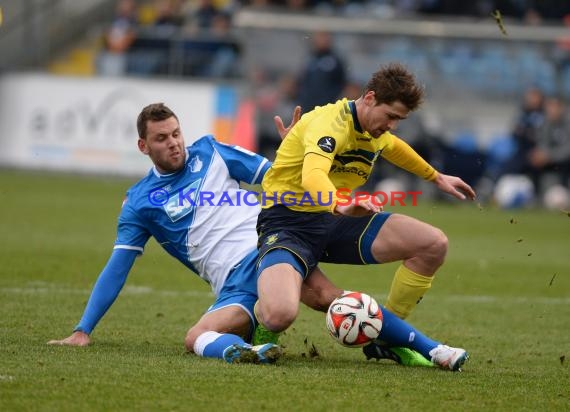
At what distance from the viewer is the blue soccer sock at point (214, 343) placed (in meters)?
6.55

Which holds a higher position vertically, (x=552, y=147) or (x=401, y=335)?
(x=552, y=147)

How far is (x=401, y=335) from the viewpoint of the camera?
6.59 metres

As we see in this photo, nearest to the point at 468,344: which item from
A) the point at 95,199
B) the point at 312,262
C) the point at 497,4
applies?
the point at 312,262

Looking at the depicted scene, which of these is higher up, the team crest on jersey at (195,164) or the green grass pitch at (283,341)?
the team crest on jersey at (195,164)

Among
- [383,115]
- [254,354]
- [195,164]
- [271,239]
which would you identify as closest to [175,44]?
[195,164]

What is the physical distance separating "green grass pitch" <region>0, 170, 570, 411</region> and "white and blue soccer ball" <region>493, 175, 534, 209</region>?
5774mm

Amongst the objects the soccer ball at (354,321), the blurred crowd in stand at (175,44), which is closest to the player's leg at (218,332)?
the soccer ball at (354,321)

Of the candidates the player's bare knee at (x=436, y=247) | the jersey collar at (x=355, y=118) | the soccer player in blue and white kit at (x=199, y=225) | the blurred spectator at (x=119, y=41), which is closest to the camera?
the jersey collar at (x=355, y=118)

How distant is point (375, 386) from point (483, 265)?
7.53 metres

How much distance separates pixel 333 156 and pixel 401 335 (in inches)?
46.7

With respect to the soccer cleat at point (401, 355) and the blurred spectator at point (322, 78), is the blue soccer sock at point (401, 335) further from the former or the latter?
the blurred spectator at point (322, 78)

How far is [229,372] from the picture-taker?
5957mm

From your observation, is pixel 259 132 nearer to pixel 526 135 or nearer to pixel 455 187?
pixel 526 135

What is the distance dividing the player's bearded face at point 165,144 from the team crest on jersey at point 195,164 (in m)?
0.14
